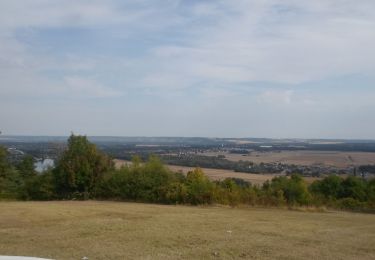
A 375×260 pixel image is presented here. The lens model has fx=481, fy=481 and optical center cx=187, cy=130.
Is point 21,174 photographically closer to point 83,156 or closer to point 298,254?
point 83,156

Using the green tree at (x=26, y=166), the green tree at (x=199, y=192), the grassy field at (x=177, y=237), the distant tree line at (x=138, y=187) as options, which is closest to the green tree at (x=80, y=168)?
the distant tree line at (x=138, y=187)

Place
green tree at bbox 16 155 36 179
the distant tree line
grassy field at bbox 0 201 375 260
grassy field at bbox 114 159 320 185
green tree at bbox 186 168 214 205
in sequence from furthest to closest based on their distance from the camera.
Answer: green tree at bbox 16 155 36 179, grassy field at bbox 114 159 320 185, the distant tree line, green tree at bbox 186 168 214 205, grassy field at bbox 0 201 375 260

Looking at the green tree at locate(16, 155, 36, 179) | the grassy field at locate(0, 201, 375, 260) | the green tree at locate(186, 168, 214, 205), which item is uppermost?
the grassy field at locate(0, 201, 375, 260)

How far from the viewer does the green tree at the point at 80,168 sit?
114 feet

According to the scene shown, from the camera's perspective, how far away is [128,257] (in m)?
10.8

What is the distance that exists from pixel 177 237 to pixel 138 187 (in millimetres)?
18749

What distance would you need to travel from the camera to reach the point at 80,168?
35.2 m

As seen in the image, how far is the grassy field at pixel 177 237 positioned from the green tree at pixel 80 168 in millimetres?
15554

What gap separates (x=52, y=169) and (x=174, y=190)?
1188 centimetres

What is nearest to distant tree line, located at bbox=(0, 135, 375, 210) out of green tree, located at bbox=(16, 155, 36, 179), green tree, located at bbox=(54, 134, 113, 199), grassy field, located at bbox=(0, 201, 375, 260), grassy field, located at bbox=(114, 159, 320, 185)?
green tree, located at bbox=(54, 134, 113, 199)

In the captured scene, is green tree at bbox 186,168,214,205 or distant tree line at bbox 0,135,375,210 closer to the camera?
green tree at bbox 186,168,214,205

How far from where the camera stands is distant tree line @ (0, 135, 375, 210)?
1174 inches

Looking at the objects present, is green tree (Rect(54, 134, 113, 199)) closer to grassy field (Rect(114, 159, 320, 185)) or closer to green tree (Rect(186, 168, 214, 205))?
grassy field (Rect(114, 159, 320, 185))

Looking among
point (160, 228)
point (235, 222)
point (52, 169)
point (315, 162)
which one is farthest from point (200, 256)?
point (315, 162)
